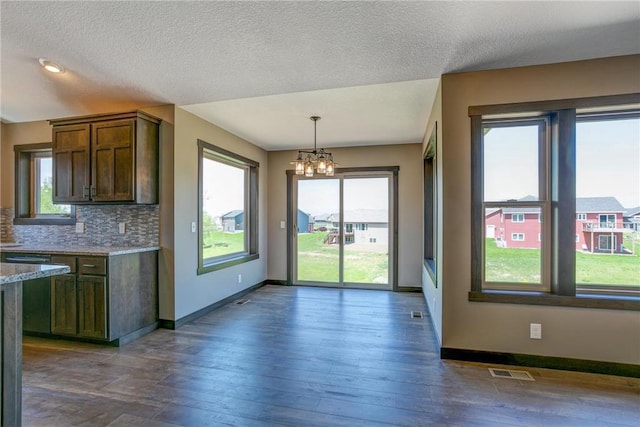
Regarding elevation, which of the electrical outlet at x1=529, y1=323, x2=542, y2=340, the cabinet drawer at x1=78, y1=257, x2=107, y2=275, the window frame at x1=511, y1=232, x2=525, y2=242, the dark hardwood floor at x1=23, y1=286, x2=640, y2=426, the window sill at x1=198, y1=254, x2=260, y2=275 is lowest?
the dark hardwood floor at x1=23, y1=286, x2=640, y2=426

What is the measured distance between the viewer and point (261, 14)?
212 cm

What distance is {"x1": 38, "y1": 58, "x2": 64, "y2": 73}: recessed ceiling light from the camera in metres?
2.81

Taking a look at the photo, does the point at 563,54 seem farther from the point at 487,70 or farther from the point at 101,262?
the point at 101,262

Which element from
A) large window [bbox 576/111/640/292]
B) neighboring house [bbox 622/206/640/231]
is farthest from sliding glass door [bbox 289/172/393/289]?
neighboring house [bbox 622/206/640/231]

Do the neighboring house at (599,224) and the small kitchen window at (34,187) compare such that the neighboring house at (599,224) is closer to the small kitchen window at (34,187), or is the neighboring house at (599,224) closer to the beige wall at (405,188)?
the beige wall at (405,188)

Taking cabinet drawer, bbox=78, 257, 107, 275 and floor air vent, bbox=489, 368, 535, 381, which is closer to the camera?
floor air vent, bbox=489, 368, 535, 381

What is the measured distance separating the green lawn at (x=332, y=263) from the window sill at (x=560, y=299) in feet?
9.06

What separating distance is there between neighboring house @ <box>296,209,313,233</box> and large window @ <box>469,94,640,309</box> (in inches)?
133

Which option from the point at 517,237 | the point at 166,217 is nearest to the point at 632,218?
the point at 517,237

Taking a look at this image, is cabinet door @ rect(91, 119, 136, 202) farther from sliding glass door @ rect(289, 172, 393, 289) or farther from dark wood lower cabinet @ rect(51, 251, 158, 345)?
sliding glass door @ rect(289, 172, 393, 289)

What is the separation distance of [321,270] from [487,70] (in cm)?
402

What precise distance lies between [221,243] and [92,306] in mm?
1911

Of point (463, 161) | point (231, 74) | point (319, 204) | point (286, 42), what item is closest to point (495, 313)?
point (463, 161)

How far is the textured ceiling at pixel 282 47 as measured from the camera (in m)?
2.09
